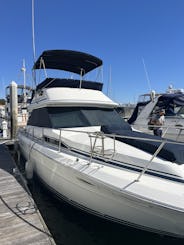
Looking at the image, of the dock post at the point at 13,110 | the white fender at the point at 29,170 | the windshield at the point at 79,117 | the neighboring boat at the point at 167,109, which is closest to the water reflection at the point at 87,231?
the white fender at the point at 29,170

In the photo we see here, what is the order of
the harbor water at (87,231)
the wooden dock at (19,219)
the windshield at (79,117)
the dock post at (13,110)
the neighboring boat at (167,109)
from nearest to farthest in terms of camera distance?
the wooden dock at (19,219)
the harbor water at (87,231)
the windshield at (79,117)
the neighboring boat at (167,109)
the dock post at (13,110)

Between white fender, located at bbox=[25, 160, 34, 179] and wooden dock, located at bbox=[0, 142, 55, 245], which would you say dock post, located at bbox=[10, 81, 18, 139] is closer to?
white fender, located at bbox=[25, 160, 34, 179]

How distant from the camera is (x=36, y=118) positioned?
6.78m

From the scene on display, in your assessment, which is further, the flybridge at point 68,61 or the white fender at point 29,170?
the flybridge at point 68,61

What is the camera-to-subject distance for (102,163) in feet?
13.0

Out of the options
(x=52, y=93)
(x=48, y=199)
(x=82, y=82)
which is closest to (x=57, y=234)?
(x=48, y=199)

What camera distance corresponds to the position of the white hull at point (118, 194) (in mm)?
2895

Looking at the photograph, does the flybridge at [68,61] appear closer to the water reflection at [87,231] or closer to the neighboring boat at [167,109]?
the neighboring boat at [167,109]

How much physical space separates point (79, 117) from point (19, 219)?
8.75 ft

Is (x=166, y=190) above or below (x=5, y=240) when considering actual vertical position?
above

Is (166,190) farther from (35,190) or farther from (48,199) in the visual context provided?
(35,190)

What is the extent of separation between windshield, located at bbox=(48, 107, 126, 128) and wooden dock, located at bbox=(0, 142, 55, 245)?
162cm

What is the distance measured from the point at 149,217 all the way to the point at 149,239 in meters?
1.09

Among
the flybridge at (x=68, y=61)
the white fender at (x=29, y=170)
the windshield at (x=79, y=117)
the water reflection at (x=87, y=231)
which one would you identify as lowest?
the water reflection at (x=87, y=231)
